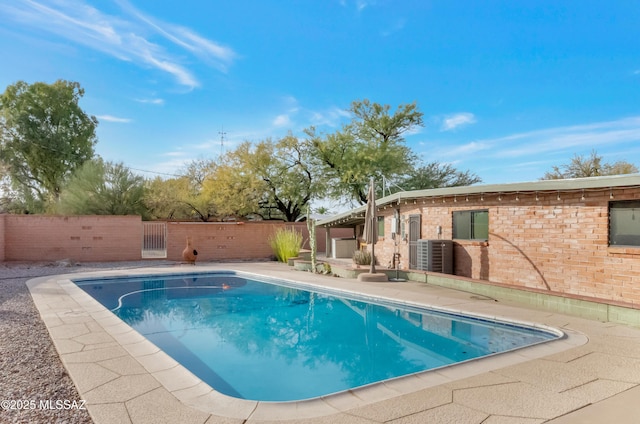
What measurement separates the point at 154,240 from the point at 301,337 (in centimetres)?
1351

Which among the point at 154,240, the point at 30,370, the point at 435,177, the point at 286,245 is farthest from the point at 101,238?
the point at 435,177

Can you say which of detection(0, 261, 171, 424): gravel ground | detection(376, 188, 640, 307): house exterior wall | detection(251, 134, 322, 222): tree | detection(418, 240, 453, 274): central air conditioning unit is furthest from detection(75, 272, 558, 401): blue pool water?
detection(251, 134, 322, 222): tree

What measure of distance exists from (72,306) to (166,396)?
214 inches

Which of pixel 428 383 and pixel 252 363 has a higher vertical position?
pixel 428 383

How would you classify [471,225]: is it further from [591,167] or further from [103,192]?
[103,192]

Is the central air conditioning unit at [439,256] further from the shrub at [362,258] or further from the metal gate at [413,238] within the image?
the shrub at [362,258]

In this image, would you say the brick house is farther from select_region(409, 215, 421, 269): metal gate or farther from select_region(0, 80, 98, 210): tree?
select_region(0, 80, 98, 210): tree

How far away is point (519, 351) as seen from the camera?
498cm

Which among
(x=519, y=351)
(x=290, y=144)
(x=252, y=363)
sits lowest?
(x=252, y=363)

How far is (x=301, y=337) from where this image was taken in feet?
23.4

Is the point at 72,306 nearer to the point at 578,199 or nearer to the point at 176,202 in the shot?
the point at 578,199

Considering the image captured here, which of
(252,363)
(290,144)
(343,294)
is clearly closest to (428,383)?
(252,363)

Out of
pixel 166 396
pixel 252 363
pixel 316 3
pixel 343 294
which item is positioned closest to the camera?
pixel 166 396

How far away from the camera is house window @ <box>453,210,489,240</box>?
10.6 m
